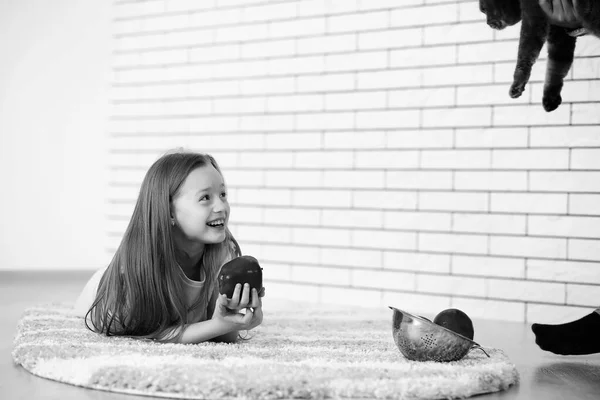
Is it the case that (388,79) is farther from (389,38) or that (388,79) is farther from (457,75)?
(457,75)

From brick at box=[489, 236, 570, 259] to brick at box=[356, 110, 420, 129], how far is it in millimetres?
686

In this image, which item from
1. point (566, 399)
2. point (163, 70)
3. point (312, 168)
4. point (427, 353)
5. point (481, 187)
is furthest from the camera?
point (163, 70)

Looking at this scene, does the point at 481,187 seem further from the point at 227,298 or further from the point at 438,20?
the point at 227,298

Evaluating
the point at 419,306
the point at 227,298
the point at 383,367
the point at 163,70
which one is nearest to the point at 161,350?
the point at 227,298

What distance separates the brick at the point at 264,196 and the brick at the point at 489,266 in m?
0.98

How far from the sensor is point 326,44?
3869 millimetres

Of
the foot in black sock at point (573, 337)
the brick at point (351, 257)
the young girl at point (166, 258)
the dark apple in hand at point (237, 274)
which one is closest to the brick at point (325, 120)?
the brick at point (351, 257)

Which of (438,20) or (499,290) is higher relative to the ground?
(438,20)

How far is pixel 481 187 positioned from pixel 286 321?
1.13 metres

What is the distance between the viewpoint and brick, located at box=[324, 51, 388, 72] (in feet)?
12.1

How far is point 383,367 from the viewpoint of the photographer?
1.86 meters

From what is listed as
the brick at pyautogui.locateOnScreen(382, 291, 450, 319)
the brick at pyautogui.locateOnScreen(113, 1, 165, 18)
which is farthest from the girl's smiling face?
the brick at pyautogui.locateOnScreen(113, 1, 165, 18)

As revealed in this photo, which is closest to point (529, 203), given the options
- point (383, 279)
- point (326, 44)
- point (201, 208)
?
point (383, 279)

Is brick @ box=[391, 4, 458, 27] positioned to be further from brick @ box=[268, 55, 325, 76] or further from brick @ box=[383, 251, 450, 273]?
brick @ box=[383, 251, 450, 273]
